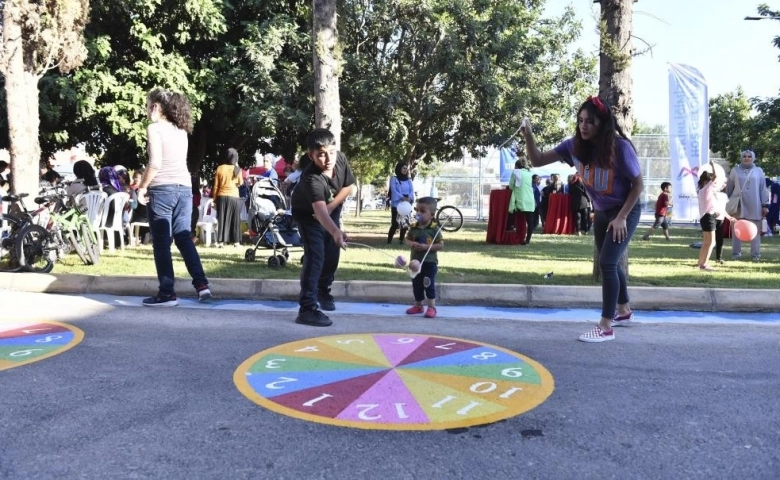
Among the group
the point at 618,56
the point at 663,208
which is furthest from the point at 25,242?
the point at 663,208

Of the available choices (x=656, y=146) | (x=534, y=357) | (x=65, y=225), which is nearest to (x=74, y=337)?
(x=534, y=357)

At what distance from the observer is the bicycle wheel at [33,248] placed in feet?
25.4

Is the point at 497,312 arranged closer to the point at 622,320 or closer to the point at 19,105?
the point at 622,320

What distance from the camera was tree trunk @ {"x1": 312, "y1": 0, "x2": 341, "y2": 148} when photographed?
10.3m

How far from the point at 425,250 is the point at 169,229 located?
8.37ft

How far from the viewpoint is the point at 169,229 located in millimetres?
6215

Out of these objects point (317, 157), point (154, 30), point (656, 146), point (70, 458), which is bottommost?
point (70, 458)

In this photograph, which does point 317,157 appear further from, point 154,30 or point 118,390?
point 154,30

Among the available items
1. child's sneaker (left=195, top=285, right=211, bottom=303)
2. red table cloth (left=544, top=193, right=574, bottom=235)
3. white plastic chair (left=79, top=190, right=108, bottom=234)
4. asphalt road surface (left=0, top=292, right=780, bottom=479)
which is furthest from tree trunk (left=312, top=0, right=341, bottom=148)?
red table cloth (left=544, top=193, right=574, bottom=235)

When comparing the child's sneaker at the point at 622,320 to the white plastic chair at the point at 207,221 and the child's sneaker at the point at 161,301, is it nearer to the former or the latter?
the child's sneaker at the point at 161,301

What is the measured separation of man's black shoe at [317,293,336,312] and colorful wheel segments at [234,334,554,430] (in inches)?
48.2

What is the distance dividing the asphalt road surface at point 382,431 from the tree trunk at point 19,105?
15.9 ft

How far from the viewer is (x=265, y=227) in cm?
902

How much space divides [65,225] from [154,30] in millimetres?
8035
